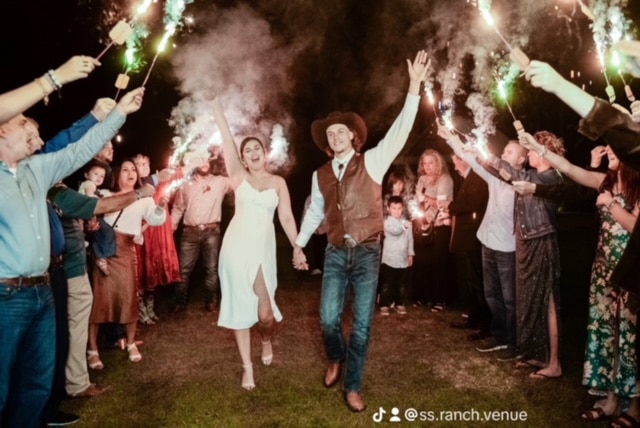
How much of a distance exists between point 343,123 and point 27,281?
124 inches

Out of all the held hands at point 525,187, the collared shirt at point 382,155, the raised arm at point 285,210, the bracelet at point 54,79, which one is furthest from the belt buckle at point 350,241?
the bracelet at point 54,79

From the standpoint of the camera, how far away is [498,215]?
21.3ft

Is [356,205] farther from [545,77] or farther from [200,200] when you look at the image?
[200,200]

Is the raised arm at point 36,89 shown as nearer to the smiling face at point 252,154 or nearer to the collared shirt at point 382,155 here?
the smiling face at point 252,154

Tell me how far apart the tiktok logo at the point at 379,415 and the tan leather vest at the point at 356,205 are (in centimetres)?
158

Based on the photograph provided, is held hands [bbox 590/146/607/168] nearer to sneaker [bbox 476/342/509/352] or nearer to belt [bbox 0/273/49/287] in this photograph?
sneaker [bbox 476/342/509/352]

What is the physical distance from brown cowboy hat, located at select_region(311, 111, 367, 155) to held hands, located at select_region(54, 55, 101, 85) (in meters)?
2.51

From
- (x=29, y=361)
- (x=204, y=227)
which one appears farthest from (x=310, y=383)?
(x=204, y=227)

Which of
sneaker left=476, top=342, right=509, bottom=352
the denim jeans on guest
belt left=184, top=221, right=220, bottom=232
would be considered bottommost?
sneaker left=476, top=342, right=509, bottom=352

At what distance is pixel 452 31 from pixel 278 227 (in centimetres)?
1408

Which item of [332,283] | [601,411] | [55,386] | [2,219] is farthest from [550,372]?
[2,219]

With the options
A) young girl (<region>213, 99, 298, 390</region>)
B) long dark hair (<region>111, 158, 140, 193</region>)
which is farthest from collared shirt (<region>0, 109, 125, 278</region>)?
long dark hair (<region>111, 158, 140, 193</region>)

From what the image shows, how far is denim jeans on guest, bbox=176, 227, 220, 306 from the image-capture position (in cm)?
878

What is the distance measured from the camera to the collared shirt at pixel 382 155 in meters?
4.77
